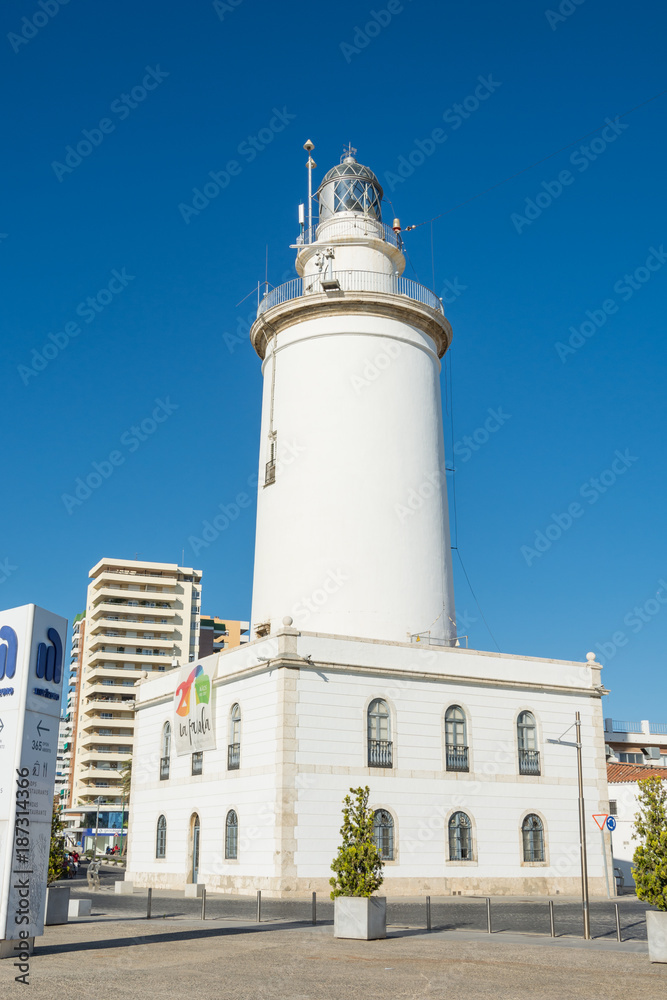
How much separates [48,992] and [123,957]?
3410 millimetres

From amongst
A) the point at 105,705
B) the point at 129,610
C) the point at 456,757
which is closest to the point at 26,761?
the point at 456,757

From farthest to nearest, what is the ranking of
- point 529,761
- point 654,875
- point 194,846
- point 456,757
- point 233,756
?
point 529,761, point 194,846, point 456,757, point 233,756, point 654,875

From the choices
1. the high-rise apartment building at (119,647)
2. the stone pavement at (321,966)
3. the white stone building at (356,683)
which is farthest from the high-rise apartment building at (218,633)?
the stone pavement at (321,966)

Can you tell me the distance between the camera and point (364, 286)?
115 feet

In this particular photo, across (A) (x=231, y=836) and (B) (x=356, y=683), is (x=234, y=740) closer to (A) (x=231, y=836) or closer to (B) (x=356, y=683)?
(A) (x=231, y=836)

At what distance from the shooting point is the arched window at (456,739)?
1166 inches

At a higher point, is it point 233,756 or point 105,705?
point 105,705

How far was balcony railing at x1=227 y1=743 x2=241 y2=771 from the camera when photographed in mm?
29047

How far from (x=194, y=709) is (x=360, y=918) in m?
15.8

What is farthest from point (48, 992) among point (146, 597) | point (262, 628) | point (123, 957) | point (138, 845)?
point (146, 597)

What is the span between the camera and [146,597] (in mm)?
103938

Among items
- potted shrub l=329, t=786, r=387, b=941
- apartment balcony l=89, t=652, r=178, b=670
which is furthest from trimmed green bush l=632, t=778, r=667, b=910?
apartment balcony l=89, t=652, r=178, b=670

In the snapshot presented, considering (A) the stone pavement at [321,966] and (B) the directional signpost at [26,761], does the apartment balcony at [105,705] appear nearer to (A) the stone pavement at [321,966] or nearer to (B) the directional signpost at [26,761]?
(A) the stone pavement at [321,966]

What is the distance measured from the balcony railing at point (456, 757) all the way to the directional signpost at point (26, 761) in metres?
16.6
